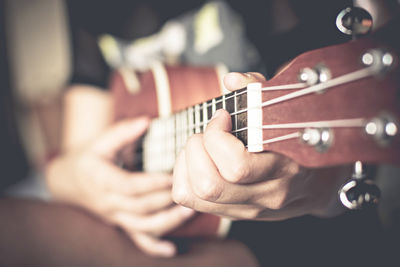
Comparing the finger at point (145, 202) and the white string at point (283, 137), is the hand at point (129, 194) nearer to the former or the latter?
the finger at point (145, 202)

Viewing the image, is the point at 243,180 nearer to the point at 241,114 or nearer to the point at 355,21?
the point at 241,114

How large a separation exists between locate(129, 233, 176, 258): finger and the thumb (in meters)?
0.18

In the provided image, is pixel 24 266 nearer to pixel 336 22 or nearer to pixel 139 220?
pixel 139 220

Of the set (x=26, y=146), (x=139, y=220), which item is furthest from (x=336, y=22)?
(x=26, y=146)

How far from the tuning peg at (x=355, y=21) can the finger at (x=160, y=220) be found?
427 millimetres

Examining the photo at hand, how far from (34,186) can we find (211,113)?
3.93ft

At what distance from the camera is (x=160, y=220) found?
0.63 meters

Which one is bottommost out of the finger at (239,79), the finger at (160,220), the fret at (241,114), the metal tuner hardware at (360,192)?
the finger at (160,220)

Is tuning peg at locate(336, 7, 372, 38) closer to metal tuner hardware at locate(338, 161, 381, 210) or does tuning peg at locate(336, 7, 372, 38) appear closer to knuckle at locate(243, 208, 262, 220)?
metal tuner hardware at locate(338, 161, 381, 210)

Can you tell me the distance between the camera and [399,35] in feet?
0.82

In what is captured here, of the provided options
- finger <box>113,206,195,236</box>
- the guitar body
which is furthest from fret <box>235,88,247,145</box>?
finger <box>113,206,195,236</box>

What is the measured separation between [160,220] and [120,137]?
18cm

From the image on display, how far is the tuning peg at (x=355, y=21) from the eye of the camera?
0.27 m

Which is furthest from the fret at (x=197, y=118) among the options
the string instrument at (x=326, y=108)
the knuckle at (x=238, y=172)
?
the knuckle at (x=238, y=172)
